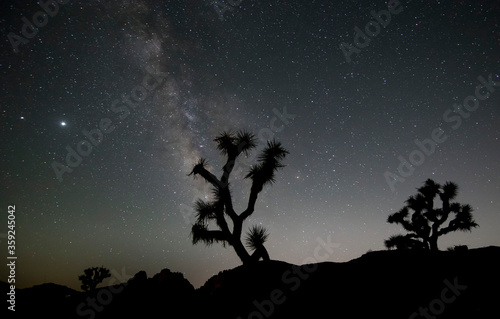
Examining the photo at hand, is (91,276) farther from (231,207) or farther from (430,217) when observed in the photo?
(430,217)

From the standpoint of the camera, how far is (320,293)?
257 inches

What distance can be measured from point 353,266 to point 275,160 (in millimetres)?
4846

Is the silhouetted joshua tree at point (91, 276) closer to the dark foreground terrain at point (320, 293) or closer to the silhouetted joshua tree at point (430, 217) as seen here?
the dark foreground terrain at point (320, 293)

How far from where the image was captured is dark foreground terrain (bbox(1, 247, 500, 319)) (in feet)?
17.6

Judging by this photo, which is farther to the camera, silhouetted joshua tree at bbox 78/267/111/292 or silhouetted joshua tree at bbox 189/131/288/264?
silhouetted joshua tree at bbox 78/267/111/292

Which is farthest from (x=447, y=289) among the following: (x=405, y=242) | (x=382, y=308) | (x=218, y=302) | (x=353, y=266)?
(x=405, y=242)

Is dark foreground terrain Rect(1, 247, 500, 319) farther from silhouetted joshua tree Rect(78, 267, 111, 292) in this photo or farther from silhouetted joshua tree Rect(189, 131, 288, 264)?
silhouetted joshua tree Rect(78, 267, 111, 292)

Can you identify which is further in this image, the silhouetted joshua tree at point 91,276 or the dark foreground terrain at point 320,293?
the silhouetted joshua tree at point 91,276

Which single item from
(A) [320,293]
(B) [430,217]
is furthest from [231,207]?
(B) [430,217]

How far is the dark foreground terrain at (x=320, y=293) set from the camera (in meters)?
5.36

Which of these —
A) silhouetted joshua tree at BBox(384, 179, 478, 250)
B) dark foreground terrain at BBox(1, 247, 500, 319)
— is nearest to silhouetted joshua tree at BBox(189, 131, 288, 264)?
dark foreground terrain at BBox(1, 247, 500, 319)

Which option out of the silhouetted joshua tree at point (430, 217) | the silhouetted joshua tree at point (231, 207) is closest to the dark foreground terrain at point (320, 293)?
the silhouetted joshua tree at point (231, 207)

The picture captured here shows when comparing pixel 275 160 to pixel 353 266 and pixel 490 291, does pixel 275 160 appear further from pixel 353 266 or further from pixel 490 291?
pixel 490 291

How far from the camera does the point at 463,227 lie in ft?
43.6
